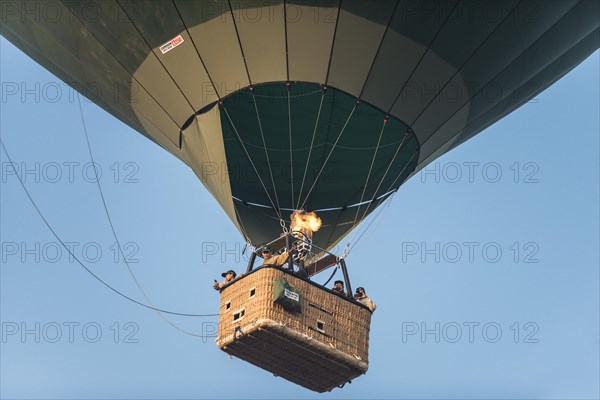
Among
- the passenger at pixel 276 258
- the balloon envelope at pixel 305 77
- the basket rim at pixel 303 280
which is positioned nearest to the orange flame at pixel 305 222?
the balloon envelope at pixel 305 77

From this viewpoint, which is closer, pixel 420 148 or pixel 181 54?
pixel 181 54

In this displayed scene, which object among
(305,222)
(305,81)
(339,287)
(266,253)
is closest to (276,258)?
(266,253)

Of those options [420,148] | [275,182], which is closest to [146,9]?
[275,182]

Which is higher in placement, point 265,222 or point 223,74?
point 223,74

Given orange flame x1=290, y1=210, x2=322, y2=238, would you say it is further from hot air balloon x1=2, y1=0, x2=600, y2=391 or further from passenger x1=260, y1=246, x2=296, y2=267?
passenger x1=260, y1=246, x2=296, y2=267

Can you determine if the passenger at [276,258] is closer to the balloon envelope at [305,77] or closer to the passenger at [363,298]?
the passenger at [363,298]

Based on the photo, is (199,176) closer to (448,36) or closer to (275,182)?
(275,182)
